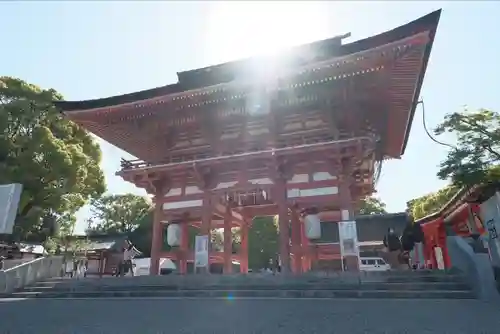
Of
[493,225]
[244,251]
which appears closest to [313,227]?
[493,225]

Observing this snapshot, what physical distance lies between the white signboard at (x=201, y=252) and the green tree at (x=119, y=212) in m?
34.1

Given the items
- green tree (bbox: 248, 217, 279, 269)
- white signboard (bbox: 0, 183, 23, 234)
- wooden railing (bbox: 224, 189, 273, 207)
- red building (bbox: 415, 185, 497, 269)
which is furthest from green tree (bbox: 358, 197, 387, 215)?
white signboard (bbox: 0, 183, 23, 234)

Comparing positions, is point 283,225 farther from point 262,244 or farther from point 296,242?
point 262,244

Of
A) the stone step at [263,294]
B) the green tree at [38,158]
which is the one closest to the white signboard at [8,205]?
the stone step at [263,294]

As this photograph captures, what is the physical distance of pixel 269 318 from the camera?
5.93m

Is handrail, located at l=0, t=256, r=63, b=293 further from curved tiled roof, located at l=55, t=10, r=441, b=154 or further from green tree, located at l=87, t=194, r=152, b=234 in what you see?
green tree, located at l=87, t=194, r=152, b=234

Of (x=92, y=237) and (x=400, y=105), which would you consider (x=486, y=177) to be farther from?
(x=92, y=237)

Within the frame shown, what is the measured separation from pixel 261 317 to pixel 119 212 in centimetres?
4278

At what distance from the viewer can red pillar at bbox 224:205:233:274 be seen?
1350 cm

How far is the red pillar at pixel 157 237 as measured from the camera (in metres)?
13.3

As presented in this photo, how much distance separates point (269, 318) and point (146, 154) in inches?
487

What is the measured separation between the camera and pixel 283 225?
11820 mm

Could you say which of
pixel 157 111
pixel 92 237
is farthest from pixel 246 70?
pixel 92 237

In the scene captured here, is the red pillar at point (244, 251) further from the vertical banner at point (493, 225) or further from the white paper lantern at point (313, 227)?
the vertical banner at point (493, 225)
